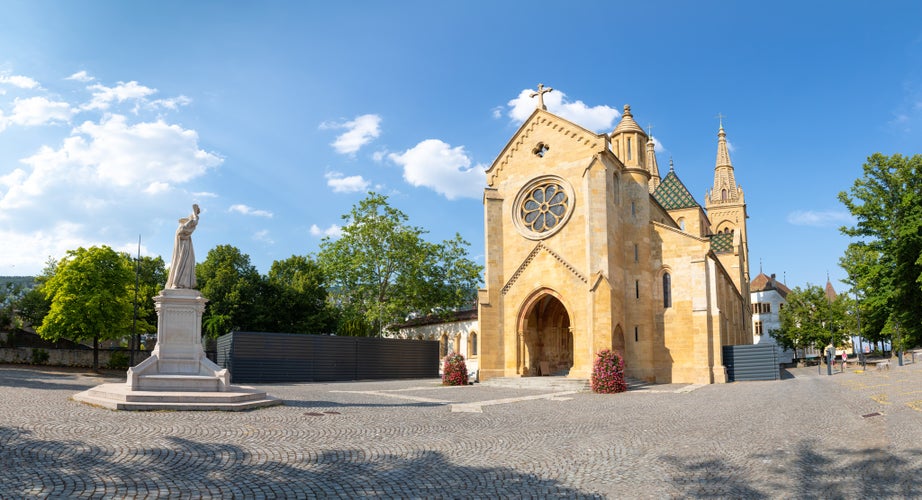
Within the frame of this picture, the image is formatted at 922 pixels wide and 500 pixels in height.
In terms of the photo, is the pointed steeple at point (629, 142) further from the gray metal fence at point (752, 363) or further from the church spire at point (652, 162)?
the church spire at point (652, 162)

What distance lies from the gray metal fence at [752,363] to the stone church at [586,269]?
1493 mm

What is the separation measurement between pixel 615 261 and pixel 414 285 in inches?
702

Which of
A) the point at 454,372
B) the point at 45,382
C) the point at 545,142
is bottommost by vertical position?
the point at 454,372

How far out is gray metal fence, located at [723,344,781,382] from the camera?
31406 millimetres

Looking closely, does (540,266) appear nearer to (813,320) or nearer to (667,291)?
(667,291)

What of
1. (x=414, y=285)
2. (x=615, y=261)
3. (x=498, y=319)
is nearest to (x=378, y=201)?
(x=414, y=285)

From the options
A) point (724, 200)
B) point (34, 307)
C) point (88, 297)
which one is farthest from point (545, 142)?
point (724, 200)

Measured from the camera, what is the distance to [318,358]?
3150 cm

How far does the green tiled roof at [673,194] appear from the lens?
183ft

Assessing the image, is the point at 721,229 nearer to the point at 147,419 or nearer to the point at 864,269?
the point at 864,269

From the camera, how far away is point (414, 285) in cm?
4431

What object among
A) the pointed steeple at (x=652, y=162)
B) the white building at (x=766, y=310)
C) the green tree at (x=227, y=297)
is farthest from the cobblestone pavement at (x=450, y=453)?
the white building at (x=766, y=310)

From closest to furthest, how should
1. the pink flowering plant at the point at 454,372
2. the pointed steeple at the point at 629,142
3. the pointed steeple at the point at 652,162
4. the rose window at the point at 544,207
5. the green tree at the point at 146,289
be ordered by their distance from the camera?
the pink flowering plant at the point at 454,372 → the rose window at the point at 544,207 → the pointed steeple at the point at 629,142 → the green tree at the point at 146,289 → the pointed steeple at the point at 652,162

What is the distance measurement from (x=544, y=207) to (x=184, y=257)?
20.8 m
